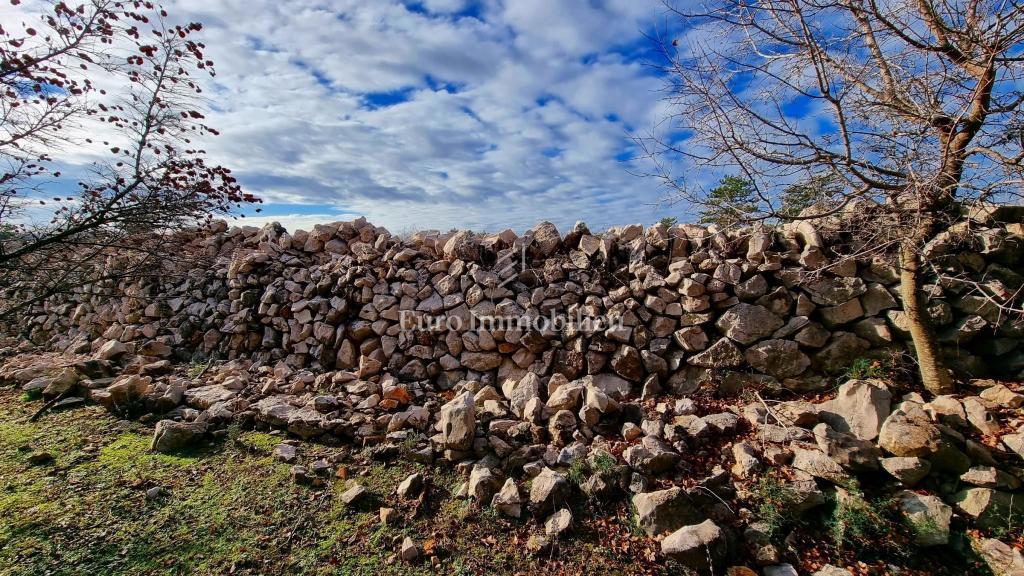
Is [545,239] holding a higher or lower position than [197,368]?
higher

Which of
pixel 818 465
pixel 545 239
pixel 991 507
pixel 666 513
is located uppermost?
pixel 545 239

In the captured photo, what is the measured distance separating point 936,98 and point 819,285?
1636mm

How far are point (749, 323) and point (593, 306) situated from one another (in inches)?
57.1

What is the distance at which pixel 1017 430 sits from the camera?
3.03 m

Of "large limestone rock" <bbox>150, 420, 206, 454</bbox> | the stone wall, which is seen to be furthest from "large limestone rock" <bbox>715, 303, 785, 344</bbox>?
"large limestone rock" <bbox>150, 420, 206, 454</bbox>

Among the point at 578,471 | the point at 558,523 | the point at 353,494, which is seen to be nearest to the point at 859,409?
the point at 578,471

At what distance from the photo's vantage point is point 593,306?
4414 mm

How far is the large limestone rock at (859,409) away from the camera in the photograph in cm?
313

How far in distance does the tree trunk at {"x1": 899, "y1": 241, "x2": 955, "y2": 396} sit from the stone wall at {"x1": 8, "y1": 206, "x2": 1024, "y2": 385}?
0.75ft

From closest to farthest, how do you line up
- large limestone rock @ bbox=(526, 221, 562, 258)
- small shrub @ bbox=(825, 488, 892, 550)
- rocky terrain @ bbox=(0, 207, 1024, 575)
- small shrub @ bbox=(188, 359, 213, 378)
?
small shrub @ bbox=(825, 488, 892, 550)
rocky terrain @ bbox=(0, 207, 1024, 575)
large limestone rock @ bbox=(526, 221, 562, 258)
small shrub @ bbox=(188, 359, 213, 378)

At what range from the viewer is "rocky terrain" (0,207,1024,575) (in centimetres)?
273

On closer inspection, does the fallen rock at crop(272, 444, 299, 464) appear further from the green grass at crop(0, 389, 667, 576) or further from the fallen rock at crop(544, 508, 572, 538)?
the fallen rock at crop(544, 508, 572, 538)

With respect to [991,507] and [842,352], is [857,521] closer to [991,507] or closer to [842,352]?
[991,507]

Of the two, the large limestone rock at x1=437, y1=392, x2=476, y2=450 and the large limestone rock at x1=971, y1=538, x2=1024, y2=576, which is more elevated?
the large limestone rock at x1=437, y1=392, x2=476, y2=450
